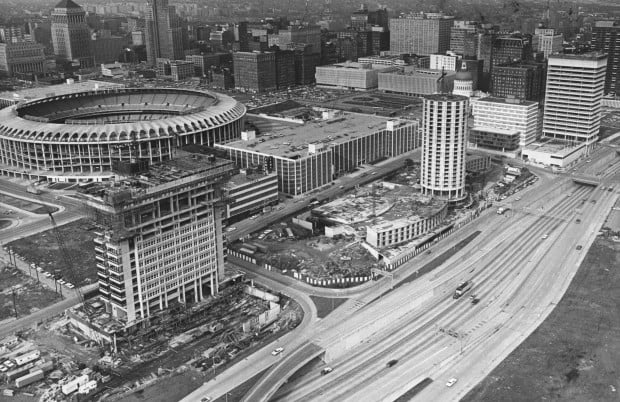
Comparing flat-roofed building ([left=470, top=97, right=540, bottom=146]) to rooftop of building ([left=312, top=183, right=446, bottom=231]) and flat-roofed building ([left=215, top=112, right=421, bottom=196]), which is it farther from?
rooftop of building ([left=312, top=183, right=446, bottom=231])

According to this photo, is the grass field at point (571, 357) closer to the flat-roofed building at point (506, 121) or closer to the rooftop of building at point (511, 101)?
the flat-roofed building at point (506, 121)

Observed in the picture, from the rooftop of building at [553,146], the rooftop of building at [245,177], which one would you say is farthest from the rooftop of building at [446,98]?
the rooftop of building at [553,146]

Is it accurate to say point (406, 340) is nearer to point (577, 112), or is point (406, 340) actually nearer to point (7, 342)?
point (7, 342)

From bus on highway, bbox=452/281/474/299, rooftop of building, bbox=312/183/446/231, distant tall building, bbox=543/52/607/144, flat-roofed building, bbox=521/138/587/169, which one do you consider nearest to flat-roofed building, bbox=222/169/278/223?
rooftop of building, bbox=312/183/446/231

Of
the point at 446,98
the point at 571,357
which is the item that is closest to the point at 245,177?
the point at 446,98

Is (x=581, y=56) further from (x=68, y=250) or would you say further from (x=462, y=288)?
(x=68, y=250)


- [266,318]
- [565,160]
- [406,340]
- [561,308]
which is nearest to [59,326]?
[266,318]
